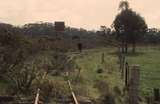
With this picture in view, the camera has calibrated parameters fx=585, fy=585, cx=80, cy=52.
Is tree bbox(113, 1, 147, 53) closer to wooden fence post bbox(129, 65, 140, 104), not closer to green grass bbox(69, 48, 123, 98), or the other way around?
green grass bbox(69, 48, 123, 98)

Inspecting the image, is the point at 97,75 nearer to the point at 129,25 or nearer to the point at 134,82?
the point at 134,82

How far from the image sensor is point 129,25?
9881 cm

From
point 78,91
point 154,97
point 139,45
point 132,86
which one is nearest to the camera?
point 132,86

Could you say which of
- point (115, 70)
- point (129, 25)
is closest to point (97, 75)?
point (115, 70)

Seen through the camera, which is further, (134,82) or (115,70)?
(115,70)

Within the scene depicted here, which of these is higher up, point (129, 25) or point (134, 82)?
point (129, 25)

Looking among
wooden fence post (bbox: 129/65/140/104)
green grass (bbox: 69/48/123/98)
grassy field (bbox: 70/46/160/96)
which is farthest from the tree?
wooden fence post (bbox: 129/65/140/104)

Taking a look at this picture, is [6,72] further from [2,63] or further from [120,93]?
[120,93]

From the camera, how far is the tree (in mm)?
98875

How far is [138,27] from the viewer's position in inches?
3922

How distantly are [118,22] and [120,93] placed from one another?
251ft

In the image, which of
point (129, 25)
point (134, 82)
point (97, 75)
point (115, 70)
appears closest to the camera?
point (134, 82)

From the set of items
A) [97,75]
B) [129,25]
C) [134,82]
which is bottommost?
[97,75]

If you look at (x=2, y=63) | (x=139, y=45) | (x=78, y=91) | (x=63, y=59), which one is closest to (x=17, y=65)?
(x=2, y=63)
